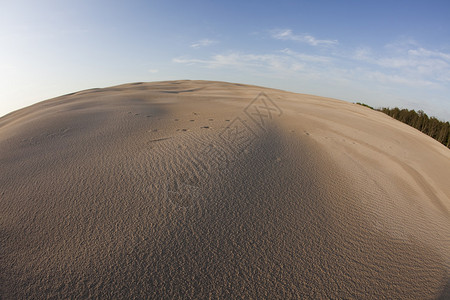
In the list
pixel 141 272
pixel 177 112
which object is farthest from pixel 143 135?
pixel 141 272

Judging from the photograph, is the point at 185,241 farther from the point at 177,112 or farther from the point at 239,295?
the point at 177,112

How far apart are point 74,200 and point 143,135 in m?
1.38

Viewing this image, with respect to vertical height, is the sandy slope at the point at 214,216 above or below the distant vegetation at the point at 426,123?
below

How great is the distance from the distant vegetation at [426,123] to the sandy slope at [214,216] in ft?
11.0

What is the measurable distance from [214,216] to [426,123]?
23.5 ft

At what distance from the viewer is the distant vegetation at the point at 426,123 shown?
6.12 meters

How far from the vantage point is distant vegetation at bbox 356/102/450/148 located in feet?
20.1

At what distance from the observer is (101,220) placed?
6.03 ft

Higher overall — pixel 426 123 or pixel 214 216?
pixel 426 123

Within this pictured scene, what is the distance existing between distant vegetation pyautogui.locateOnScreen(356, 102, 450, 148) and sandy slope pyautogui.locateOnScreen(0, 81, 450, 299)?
3.34 metres

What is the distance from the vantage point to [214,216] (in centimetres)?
190

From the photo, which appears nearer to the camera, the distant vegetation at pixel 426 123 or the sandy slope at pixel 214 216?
the sandy slope at pixel 214 216

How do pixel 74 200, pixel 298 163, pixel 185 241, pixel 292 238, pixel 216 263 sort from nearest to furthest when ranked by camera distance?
pixel 216 263 → pixel 185 241 → pixel 292 238 → pixel 74 200 → pixel 298 163

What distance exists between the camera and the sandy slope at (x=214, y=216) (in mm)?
1483
